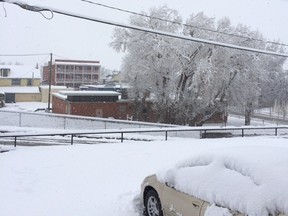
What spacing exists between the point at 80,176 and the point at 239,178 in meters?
5.44

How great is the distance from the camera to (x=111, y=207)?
23.9 ft

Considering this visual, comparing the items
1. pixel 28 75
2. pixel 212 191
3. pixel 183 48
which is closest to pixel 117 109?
pixel 183 48

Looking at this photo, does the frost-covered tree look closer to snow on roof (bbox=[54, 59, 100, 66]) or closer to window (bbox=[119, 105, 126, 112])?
window (bbox=[119, 105, 126, 112])

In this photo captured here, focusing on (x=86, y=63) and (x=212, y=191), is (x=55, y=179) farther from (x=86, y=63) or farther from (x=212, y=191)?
(x=86, y=63)

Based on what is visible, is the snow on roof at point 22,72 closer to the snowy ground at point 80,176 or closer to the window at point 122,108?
the window at point 122,108

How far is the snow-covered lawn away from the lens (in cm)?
726

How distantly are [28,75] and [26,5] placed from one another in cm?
6644

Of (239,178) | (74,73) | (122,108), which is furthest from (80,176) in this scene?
(74,73)

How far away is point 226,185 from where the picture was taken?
5.05m

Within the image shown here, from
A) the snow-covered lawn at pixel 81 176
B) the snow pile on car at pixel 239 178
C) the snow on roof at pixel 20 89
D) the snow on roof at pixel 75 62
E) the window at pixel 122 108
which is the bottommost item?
the window at pixel 122 108

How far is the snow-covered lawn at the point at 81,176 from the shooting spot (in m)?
7.26

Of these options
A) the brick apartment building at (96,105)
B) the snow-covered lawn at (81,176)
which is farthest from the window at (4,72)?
the snow-covered lawn at (81,176)

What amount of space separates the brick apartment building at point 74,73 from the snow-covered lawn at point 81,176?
87.1 m

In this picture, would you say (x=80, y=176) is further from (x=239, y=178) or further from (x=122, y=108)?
(x=122, y=108)
